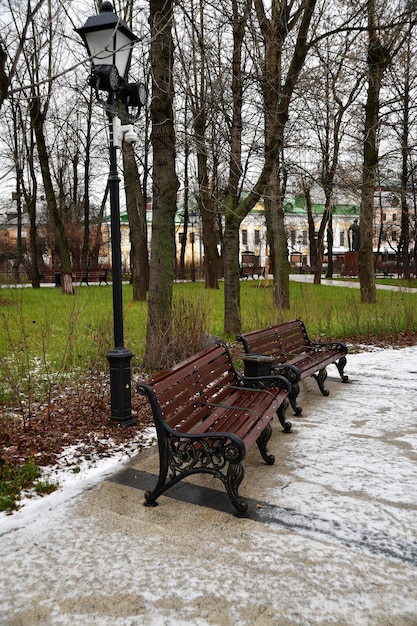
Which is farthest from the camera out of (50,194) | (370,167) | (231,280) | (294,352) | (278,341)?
(50,194)

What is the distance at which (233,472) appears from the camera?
3352 millimetres

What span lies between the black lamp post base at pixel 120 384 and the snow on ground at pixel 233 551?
77 centimetres

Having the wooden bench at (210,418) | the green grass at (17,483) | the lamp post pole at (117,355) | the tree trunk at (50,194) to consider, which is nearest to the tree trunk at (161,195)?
the lamp post pole at (117,355)

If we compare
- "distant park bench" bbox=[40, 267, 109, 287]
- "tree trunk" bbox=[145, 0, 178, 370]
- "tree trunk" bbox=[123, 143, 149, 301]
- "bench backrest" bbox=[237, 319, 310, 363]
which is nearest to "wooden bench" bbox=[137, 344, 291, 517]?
"bench backrest" bbox=[237, 319, 310, 363]

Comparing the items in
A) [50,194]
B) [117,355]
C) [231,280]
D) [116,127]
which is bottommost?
[117,355]

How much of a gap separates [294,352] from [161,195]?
275 centimetres

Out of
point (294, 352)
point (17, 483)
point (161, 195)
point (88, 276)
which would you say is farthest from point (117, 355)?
point (88, 276)

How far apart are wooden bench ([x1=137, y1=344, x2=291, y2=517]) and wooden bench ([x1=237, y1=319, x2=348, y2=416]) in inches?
23.9

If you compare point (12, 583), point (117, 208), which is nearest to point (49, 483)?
point (12, 583)

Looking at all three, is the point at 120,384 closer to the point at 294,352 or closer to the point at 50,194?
the point at 294,352

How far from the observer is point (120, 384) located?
5.12 m

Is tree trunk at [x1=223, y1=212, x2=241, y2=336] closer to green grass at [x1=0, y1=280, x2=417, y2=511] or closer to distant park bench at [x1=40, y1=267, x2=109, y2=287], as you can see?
green grass at [x1=0, y1=280, x2=417, y2=511]

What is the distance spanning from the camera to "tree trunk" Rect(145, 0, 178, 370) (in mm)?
7375

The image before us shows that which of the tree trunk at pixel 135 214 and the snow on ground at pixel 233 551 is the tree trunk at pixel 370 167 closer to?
the tree trunk at pixel 135 214
